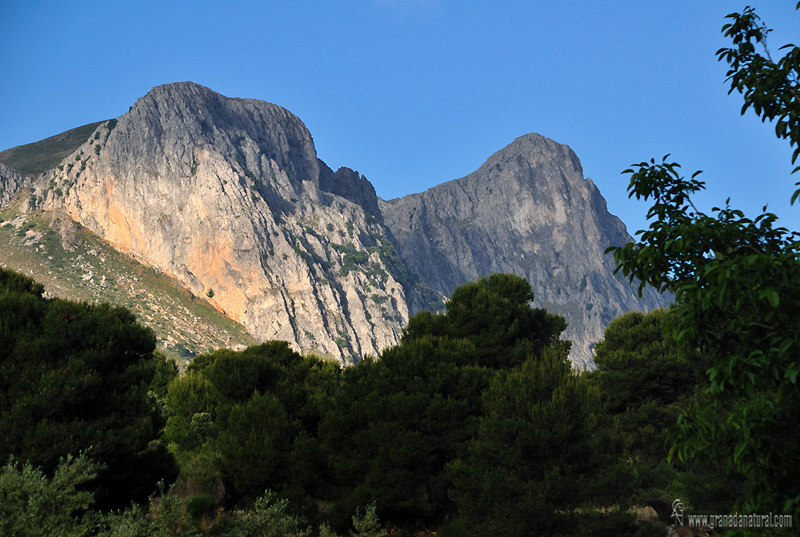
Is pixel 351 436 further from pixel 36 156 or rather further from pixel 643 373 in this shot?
pixel 36 156

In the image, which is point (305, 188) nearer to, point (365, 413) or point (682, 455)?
point (365, 413)

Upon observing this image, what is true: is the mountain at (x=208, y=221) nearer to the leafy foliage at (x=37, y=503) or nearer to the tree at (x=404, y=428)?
the tree at (x=404, y=428)

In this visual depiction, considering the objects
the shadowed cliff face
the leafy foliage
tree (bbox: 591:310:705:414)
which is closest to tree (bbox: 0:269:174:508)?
the leafy foliage

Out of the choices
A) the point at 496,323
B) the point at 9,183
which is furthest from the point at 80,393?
the point at 9,183

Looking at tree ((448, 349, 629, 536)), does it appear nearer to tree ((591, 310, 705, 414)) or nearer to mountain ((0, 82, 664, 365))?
tree ((591, 310, 705, 414))

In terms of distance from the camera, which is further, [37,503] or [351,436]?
[351,436]

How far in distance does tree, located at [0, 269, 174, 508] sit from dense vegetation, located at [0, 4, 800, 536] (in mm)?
69

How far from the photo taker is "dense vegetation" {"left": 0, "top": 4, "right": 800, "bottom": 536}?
596cm

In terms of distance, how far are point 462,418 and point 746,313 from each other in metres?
20.3

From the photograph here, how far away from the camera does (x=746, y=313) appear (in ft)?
19.9

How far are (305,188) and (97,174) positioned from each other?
63.5 meters

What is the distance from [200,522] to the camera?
18250mm

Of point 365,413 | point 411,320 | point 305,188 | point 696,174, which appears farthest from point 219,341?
point 696,174

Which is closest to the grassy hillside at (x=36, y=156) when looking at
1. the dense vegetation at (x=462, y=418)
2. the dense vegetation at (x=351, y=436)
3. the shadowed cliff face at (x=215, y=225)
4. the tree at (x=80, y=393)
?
the shadowed cliff face at (x=215, y=225)
